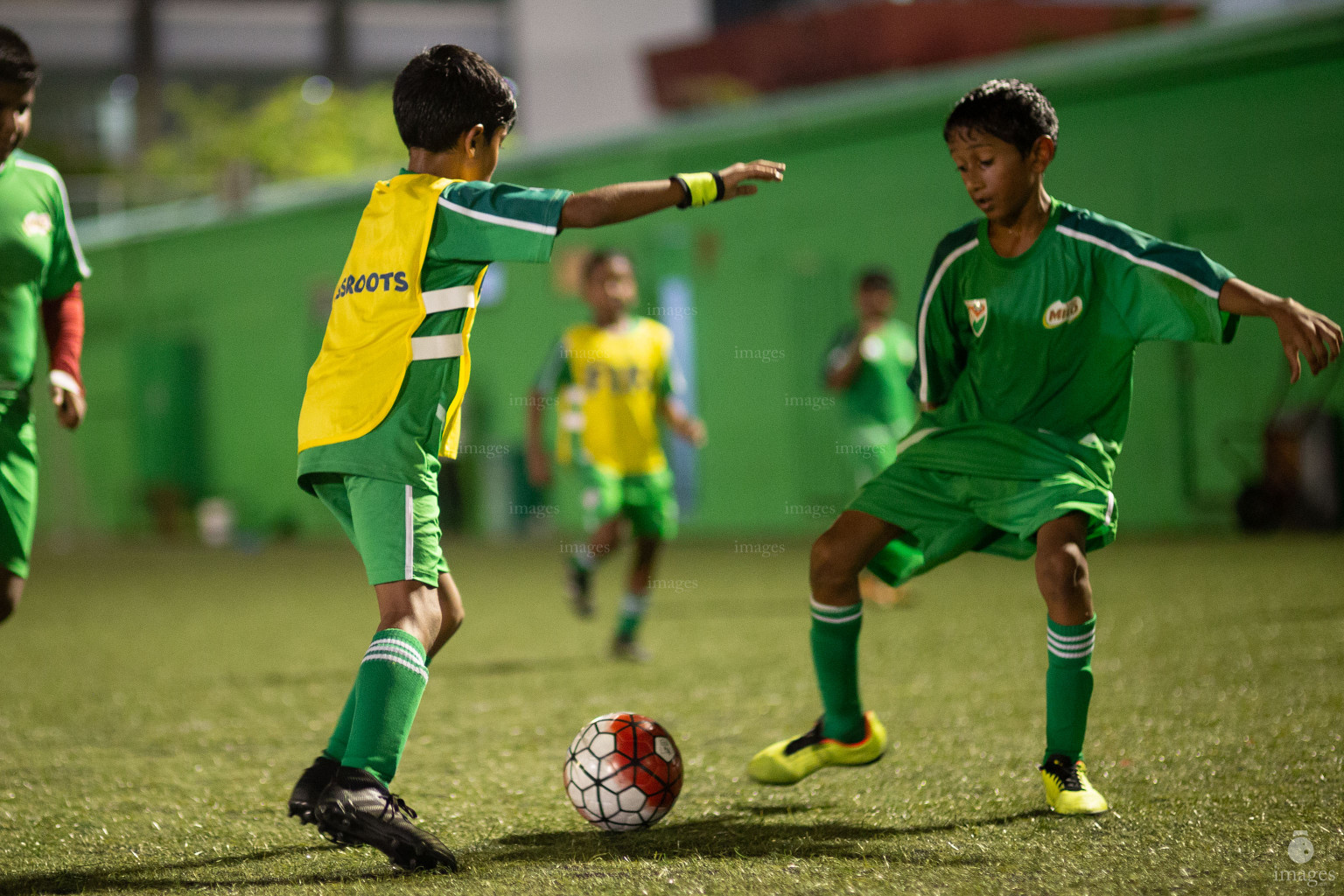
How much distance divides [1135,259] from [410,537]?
179 cm

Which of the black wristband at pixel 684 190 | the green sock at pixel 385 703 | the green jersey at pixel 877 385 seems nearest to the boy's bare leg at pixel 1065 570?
the black wristband at pixel 684 190

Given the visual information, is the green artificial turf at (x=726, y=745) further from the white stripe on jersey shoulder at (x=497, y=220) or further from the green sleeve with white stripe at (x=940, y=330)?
the white stripe on jersey shoulder at (x=497, y=220)

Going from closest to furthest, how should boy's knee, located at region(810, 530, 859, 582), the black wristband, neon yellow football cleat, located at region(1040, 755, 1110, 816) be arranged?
the black wristband
neon yellow football cleat, located at region(1040, 755, 1110, 816)
boy's knee, located at region(810, 530, 859, 582)

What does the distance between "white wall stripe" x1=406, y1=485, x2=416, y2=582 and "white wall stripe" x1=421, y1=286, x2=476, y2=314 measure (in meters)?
0.38

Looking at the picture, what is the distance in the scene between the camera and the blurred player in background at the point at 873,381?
26.7 ft

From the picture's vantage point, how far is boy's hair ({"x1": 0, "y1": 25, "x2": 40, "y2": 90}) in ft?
12.2

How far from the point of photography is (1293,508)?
1137cm

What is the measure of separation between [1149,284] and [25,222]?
118 inches

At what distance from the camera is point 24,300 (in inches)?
153

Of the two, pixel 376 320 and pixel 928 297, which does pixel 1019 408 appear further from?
pixel 376 320

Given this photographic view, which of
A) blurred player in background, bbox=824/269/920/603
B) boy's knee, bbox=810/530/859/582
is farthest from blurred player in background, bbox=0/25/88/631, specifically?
blurred player in background, bbox=824/269/920/603

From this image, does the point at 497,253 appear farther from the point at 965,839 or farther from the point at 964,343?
the point at 965,839

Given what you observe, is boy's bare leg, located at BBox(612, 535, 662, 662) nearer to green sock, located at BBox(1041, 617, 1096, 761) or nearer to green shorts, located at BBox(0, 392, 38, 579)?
green shorts, located at BBox(0, 392, 38, 579)

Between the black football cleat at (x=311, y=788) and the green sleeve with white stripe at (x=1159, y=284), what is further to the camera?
the green sleeve with white stripe at (x=1159, y=284)
